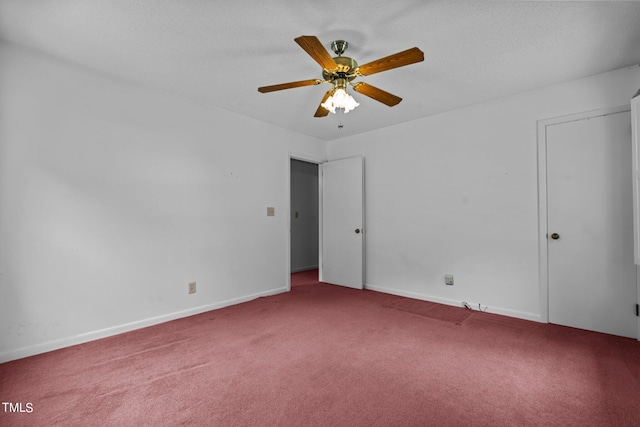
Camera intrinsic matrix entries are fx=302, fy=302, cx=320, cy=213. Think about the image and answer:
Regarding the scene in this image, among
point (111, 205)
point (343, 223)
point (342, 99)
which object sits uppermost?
point (342, 99)

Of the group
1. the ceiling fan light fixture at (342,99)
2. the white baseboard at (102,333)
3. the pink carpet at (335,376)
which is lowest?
the pink carpet at (335,376)

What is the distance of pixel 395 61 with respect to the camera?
76.3 inches

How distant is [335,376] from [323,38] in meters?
2.40

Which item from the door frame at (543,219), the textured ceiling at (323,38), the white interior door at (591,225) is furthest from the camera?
the door frame at (543,219)

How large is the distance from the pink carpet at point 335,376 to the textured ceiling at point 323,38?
2399 mm

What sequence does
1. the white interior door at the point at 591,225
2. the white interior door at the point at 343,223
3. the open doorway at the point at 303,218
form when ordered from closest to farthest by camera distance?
the white interior door at the point at 591,225, the white interior door at the point at 343,223, the open doorway at the point at 303,218

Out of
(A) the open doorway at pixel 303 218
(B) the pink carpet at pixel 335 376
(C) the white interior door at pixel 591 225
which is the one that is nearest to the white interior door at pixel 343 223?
(A) the open doorway at pixel 303 218

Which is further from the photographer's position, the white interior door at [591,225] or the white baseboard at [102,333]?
the white interior door at [591,225]

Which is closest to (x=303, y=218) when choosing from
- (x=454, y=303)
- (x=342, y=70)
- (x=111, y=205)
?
(x=454, y=303)

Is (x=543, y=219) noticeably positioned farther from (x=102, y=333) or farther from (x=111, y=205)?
(x=102, y=333)

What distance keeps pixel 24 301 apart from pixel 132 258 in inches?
31.3

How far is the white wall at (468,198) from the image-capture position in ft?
10.4

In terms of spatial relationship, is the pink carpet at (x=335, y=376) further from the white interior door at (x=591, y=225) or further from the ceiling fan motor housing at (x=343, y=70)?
the ceiling fan motor housing at (x=343, y=70)

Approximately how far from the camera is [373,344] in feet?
Result: 8.45
